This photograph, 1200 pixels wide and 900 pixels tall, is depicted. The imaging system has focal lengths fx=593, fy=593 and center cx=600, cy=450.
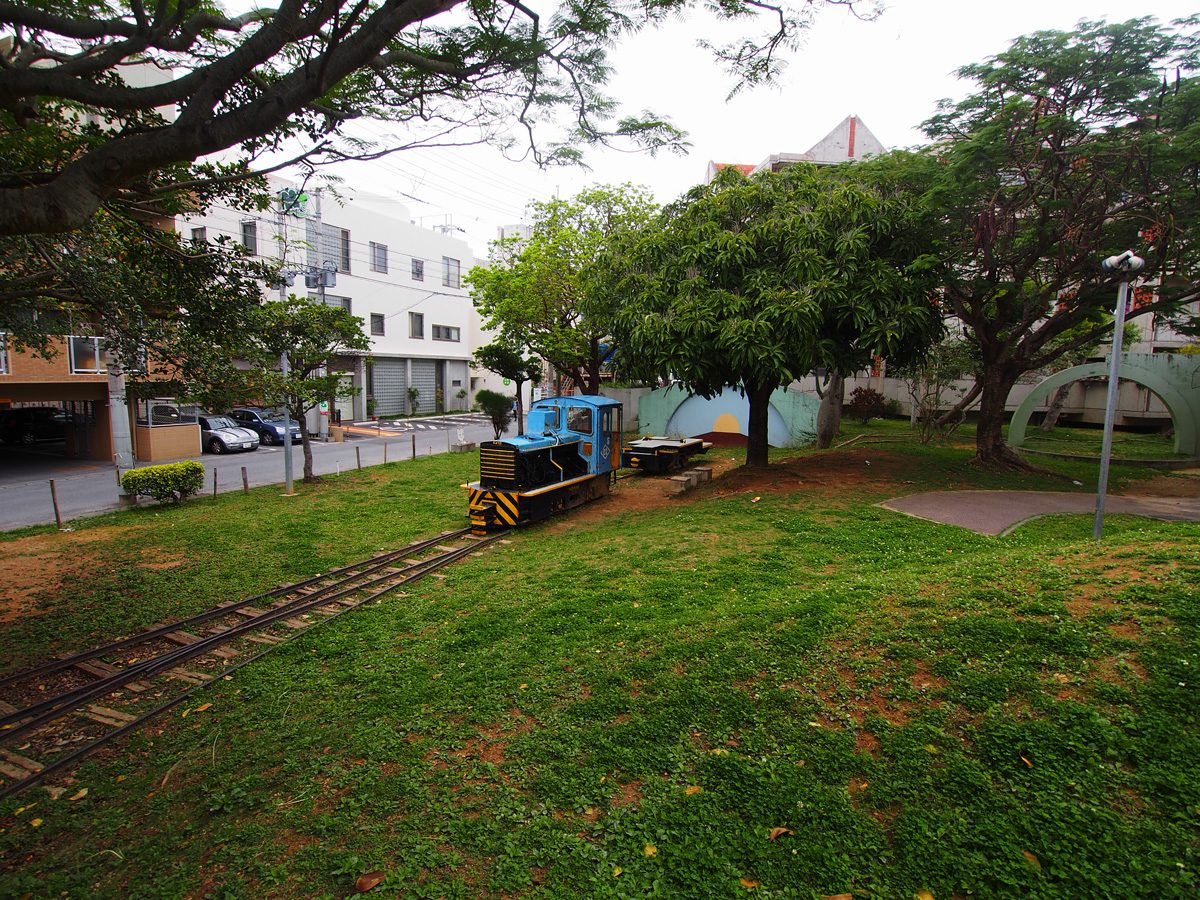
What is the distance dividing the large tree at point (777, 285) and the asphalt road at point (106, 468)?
12556 millimetres

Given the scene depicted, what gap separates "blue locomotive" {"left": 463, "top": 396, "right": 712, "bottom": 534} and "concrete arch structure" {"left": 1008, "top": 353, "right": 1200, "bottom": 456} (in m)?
14.1

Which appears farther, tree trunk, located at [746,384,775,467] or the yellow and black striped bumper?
tree trunk, located at [746,384,775,467]

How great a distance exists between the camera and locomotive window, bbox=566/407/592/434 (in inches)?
543

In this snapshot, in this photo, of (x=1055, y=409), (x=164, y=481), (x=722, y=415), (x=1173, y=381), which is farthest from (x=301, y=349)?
(x=1055, y=409)

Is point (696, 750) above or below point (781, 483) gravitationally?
below

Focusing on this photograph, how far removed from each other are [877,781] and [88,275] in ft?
30.1

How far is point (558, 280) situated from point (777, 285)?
9619 mm

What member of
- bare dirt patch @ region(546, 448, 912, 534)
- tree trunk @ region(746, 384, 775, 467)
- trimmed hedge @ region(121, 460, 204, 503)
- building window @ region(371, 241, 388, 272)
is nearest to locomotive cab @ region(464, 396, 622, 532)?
bare dirt patch @ region(546, 448, 912, 534)

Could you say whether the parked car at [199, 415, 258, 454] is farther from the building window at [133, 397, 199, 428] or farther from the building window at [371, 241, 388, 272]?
the building window at [371, 241, 388, 272]

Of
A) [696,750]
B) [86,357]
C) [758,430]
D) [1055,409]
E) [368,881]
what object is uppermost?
[86,357]

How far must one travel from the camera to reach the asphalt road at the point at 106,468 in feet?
47.2

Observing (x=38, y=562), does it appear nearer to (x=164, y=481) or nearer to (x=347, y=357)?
(x=164, y=481)

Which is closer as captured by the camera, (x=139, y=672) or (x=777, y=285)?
(x=139, y=672)

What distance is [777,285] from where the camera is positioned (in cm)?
1155
